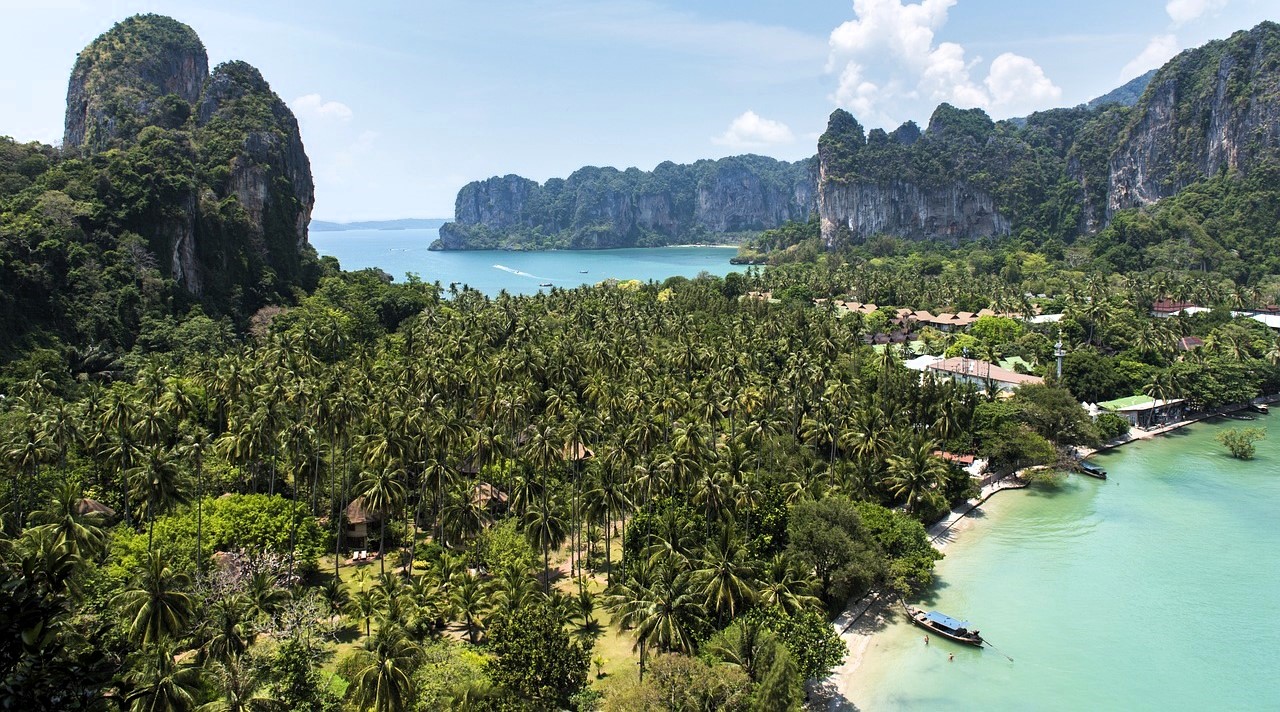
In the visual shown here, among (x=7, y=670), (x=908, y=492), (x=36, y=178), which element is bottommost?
(x=908, y=492)

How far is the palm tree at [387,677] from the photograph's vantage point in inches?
1006

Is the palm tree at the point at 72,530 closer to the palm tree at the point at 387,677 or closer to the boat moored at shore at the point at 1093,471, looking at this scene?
the palm tree at the point at 387,677

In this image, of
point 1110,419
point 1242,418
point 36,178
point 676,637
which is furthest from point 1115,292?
point 36,178

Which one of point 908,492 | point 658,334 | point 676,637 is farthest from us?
point 658,334

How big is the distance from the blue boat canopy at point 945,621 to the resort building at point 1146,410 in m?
46.3

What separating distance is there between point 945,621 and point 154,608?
34471 mm

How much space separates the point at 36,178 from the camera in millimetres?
89188

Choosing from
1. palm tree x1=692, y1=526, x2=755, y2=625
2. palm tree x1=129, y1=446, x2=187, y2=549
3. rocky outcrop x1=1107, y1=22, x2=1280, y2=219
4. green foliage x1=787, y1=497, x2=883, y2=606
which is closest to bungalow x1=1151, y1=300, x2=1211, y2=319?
rocky outcrop x1=1107, y1=22, x2=1280, y2=219

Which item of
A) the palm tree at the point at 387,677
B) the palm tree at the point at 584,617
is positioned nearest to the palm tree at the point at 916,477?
the palm tree at the point at 584,617

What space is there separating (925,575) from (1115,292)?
110006 millimetres

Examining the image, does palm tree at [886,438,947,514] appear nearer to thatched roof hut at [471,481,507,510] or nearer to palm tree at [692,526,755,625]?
palm tree at [692,526,755,625]

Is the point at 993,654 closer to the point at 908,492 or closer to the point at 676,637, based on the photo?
the point at 908,492

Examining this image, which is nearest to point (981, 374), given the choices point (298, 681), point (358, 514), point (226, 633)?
point (358, 514)

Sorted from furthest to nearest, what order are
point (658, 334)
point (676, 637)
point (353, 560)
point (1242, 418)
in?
point (658, 334)
point (1242, 418)
point (353, 560)
point (676, 637)
